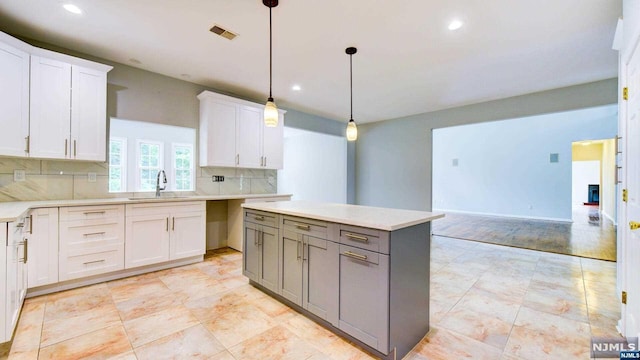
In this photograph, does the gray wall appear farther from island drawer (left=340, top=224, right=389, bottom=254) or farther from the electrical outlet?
the electrical outlet

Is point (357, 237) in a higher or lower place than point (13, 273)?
higher

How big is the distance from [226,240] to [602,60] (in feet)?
18.6

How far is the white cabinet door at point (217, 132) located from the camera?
12.6 feet

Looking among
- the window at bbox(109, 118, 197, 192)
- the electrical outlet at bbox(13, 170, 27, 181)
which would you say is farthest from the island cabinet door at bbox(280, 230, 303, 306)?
the window at bbox(109, 118, 197, 192)

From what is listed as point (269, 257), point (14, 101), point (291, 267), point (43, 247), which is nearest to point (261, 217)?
point (269, 257)

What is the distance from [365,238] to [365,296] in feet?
1.24

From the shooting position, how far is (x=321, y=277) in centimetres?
A: 200

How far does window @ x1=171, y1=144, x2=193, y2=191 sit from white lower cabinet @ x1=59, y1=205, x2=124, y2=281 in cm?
118

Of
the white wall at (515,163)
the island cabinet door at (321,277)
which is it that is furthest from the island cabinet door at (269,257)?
the white wall at (515,163)

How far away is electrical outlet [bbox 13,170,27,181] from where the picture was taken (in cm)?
268

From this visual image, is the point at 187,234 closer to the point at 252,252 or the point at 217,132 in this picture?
the point at 252,252

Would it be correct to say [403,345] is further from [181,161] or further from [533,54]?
[181,161]

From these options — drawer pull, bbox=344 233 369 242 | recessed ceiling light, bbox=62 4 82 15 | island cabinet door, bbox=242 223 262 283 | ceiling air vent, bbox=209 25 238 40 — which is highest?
recessed ceiling light, bbox=62 4 82 15

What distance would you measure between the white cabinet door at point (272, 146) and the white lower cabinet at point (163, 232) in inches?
55.9
